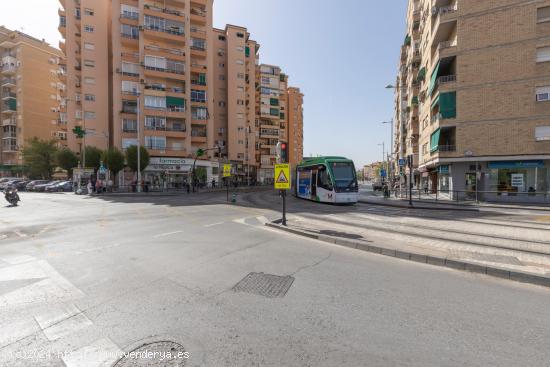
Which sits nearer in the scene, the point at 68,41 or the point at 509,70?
the point at 509,70

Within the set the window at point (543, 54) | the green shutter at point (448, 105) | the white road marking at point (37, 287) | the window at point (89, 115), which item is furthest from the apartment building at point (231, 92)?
the white road marking at point (37, 287)

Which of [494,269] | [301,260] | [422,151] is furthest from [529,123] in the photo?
[301,260]

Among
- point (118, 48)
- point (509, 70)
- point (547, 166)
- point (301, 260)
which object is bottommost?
point (301, 260)

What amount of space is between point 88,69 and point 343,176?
1698 inches

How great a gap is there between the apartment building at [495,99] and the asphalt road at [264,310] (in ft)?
60.7

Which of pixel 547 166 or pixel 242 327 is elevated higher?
pixel 547 166

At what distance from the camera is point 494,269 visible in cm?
507

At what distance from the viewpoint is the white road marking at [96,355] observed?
2.59 metres

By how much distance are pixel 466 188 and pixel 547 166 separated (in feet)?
17.6

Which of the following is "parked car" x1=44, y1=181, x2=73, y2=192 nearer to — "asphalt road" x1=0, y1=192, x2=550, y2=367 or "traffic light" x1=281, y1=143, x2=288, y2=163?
"asphalt road" x1=0, y1=192, x2=550, y2=367

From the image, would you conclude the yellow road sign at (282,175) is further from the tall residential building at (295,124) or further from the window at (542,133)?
the tall residential building at (295,124)

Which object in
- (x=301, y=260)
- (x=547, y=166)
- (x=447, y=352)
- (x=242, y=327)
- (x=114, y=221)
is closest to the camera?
(x=447, y=352)

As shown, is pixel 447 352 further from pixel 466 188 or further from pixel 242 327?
pixel 466 188

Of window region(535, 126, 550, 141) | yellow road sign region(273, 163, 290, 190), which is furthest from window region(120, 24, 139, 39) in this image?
window region(535, 126, 550, 141)
